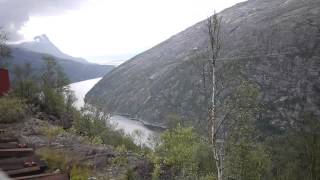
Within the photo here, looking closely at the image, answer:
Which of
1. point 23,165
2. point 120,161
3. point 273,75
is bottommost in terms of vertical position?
point 273,75

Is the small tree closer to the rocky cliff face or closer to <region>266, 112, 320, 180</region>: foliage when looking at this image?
<region>266, 112, 320, 180</region>: foliage

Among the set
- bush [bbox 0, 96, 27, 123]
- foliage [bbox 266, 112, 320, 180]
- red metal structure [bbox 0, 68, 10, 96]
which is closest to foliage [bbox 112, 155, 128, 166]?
bush [bbox 0, 96, 27, 123]

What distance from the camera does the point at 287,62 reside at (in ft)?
566

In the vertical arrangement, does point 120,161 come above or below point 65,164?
below

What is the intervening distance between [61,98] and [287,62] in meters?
140

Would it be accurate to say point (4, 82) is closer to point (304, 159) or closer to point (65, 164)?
point (65, 164)

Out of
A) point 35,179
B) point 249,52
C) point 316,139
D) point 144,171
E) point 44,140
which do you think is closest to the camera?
point 35,179

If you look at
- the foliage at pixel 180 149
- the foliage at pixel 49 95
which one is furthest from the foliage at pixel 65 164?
the foliage at pixel 49 95

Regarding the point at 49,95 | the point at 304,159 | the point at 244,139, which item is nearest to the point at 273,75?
the point at 304,159

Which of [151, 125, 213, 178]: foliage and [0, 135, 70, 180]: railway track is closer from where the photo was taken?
[0, 135, 70, 180]: railway track

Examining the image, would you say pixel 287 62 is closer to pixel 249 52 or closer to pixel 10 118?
pixel 249 52

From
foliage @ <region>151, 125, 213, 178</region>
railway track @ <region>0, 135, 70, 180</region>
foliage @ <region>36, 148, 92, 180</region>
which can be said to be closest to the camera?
railway track @ <region>0, 135, 70, 180</region>

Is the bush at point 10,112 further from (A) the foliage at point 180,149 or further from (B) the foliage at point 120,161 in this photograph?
(B) the foliage at point 120,161

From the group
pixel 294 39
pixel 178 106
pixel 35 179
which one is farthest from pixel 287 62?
pixel 35 179
